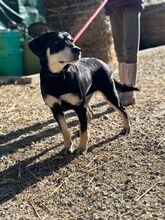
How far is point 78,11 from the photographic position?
820 cm

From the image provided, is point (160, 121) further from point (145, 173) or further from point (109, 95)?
point (145, 173)

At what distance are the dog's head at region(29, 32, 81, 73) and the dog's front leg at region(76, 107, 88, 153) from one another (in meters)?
0.39

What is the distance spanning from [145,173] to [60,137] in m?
1.16

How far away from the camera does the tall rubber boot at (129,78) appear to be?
5.31 meters

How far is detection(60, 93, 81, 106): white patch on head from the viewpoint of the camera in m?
3.86

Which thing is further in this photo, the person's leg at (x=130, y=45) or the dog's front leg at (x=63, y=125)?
the person's leg at (x=130, y=45)

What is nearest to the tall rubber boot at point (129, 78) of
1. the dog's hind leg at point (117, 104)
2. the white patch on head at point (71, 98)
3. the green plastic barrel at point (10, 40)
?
the dog's hind leg at point (117, 104)

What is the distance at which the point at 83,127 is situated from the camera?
4000 millimetres

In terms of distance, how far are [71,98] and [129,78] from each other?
160cm

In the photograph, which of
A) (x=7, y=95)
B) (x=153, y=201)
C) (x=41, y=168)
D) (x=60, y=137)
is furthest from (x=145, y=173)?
(x=7, y=95)

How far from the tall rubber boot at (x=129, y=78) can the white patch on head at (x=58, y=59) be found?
164 centimetres

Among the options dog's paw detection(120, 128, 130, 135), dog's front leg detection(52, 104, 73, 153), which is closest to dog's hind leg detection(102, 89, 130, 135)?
dog's paw detection(120, 128, 130, 135)

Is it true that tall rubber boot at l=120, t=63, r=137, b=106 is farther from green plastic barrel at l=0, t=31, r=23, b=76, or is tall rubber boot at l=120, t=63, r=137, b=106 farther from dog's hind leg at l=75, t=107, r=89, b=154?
green plastic barrel at l=0, t=31, r=23, b=76

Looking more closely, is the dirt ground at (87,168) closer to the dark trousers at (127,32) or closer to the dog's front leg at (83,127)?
the dog's front leg at (83,127)
